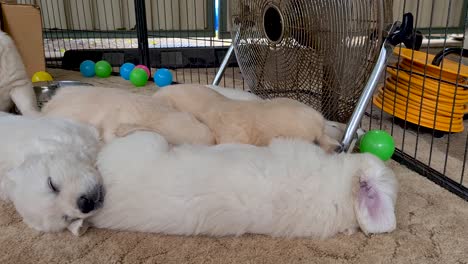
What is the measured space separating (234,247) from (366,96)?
0.57m

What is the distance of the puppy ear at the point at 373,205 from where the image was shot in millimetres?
891

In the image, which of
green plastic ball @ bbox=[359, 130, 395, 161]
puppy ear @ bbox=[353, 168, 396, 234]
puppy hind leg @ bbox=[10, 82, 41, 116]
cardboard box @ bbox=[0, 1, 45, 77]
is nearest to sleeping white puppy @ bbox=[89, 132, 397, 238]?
puppy ear @ bbox=[353, 168, 396, 234]

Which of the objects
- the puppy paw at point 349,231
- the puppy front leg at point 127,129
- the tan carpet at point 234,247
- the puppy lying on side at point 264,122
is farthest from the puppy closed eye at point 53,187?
the puppy paw at point 349,231

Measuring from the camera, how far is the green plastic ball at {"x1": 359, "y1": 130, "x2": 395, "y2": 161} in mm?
1265

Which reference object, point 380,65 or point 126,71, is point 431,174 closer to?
point 380,65

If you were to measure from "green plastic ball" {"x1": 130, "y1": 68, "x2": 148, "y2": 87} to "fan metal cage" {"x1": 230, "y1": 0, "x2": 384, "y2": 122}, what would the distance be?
2.82 feet

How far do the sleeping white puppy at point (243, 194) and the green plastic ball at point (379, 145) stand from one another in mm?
331

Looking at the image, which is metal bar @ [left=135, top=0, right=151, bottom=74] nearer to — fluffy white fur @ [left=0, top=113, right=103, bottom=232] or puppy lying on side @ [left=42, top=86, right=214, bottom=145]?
puppy lying on side @ [left=42, top=86, right=214, bottom=145]

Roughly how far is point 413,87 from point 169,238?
1147mm

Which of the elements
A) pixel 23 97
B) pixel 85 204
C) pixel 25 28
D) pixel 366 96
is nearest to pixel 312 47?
pixel 366 96

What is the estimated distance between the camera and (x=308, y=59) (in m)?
1.34

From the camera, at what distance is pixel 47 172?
87 cm

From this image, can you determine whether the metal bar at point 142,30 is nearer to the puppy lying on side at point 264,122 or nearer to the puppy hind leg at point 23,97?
the puppy hind leg at point 23,97

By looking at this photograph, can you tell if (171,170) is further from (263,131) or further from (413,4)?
(413,4)
